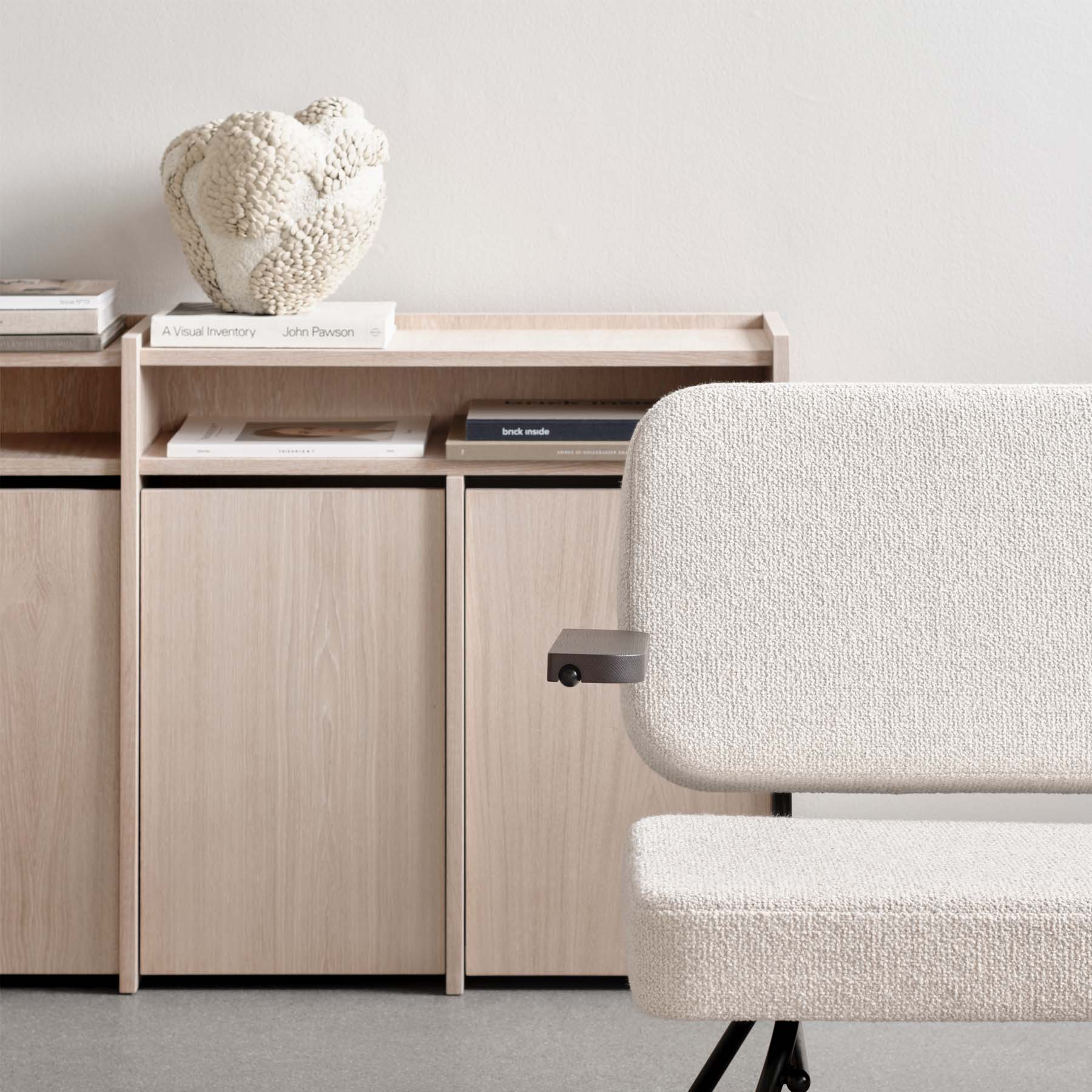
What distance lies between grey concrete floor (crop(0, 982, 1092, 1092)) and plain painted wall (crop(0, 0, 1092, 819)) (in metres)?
1.16

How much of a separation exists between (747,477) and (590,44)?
1.18m

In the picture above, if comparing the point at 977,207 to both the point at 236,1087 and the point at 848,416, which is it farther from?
the point at 236,1087

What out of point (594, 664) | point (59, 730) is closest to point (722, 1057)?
point (594, 664)

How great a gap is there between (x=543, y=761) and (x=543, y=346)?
67 centimetres

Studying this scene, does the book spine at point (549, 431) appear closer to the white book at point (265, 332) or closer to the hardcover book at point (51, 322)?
the white book at point (265, 332)

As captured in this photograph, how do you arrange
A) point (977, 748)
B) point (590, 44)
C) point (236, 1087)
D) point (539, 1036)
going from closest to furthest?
point (977, 748), point (236, 1087), point (539, 1036), point (590, 44)

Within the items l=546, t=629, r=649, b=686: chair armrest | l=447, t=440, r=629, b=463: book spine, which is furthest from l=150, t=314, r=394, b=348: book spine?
l=546, t=629, r=649, b=686: chair armrest

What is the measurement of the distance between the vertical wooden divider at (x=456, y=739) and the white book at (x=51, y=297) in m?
0.63

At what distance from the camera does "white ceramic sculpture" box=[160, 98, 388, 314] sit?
2.14m

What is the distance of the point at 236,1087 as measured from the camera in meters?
2.03

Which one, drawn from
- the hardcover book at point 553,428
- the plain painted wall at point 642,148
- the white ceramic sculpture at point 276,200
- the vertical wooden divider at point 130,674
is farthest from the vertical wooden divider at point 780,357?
the vertical wooden divider at point 130,674

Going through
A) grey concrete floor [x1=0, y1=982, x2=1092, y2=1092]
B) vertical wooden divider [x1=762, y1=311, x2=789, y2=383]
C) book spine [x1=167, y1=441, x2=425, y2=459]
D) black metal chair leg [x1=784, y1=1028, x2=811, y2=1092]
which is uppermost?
vertical wooden divider [x1=762, y1=311, x2=789, y2=383]

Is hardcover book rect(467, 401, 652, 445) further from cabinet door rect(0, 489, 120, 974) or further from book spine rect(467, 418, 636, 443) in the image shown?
cabinet door rect(0, 489, 120, 974)

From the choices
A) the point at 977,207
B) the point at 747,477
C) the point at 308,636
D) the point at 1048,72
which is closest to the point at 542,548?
the point at 308,636
